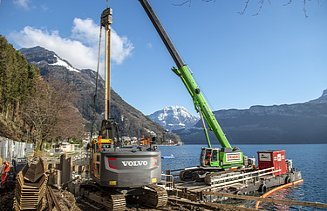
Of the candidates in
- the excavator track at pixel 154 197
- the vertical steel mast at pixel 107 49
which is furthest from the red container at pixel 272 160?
the vertical steel mast at pixel 107 49

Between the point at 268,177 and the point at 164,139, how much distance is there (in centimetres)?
2008

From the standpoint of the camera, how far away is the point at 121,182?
1141 cm

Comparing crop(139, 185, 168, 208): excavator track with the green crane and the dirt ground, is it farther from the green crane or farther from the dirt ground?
the green crane

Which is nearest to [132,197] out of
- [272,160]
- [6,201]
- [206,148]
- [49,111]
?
[6,201]

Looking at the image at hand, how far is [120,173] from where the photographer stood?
1144 cm

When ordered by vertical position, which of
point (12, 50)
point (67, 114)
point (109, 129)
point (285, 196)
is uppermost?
point (12, 50)

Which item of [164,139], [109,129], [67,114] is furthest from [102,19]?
[67,114]

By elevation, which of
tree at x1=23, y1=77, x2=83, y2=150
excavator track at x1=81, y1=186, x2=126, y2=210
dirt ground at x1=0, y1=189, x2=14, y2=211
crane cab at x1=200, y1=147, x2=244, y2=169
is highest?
tree at x1=23, y1=77, x2=83, y2=150

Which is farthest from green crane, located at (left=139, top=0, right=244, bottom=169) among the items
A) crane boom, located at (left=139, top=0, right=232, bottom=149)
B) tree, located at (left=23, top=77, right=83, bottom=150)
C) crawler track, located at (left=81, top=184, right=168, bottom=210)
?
tree, located at (left=23, top=77, right=83, bottom=150)

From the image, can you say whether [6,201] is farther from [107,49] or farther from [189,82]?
[189,82]

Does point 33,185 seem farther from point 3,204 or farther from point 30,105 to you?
point 30,105

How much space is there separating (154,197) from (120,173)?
6.84 ft

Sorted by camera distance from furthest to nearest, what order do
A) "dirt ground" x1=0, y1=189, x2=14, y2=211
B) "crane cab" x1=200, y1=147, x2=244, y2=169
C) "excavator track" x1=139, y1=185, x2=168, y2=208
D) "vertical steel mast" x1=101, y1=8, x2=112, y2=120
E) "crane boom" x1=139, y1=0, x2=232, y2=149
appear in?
"crane cab" x1=200, y1=147, x2=244, y2=169 → "crane boom" x1=139, y1=0, x2=232, y2=149 → "vertical steel mast" x1=101, y1=8, x2=112, y2=120 → "dirt ground" x1=0, y1=189, x2=14, y2=211 → "excavator track" x1=139, y1=185, x2=168, y2=208

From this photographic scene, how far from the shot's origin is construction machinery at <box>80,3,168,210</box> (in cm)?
1148
